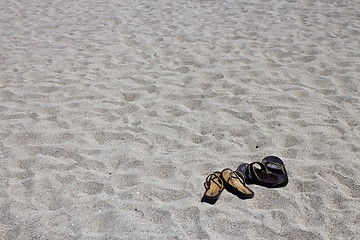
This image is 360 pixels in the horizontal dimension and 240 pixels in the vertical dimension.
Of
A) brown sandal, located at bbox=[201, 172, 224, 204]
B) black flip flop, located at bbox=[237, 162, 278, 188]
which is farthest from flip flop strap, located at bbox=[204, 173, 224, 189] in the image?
black flip flop, located at bbox=[237, 162, 278, 188]

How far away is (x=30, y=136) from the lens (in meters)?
3.42

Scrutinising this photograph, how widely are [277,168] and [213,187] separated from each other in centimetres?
59

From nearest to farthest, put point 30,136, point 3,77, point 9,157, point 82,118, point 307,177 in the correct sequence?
1. point 307,177
2. point 9,157
3. point 30,136
4. point 82,118
5. point 3,77

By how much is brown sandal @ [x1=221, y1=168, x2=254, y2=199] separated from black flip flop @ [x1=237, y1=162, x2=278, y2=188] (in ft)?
0.21

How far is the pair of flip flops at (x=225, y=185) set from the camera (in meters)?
2.66

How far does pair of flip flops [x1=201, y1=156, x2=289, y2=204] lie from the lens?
8.84 ft

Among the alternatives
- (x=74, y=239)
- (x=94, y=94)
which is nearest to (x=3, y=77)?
(x=94, y=94)

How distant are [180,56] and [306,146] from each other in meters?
2.52

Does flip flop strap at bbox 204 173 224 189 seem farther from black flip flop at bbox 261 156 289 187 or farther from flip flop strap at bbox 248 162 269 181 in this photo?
black flip flop at bbox 261 156 289 187

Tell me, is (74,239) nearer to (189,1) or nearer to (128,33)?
(128,33)

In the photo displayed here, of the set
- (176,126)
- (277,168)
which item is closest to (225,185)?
(277,168)

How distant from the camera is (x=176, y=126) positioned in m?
3.54

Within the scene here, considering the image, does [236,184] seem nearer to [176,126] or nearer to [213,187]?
[213,187]

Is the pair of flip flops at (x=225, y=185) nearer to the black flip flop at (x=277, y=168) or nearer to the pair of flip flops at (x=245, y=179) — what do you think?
the pair of flip flops at (x=245, y=179)
